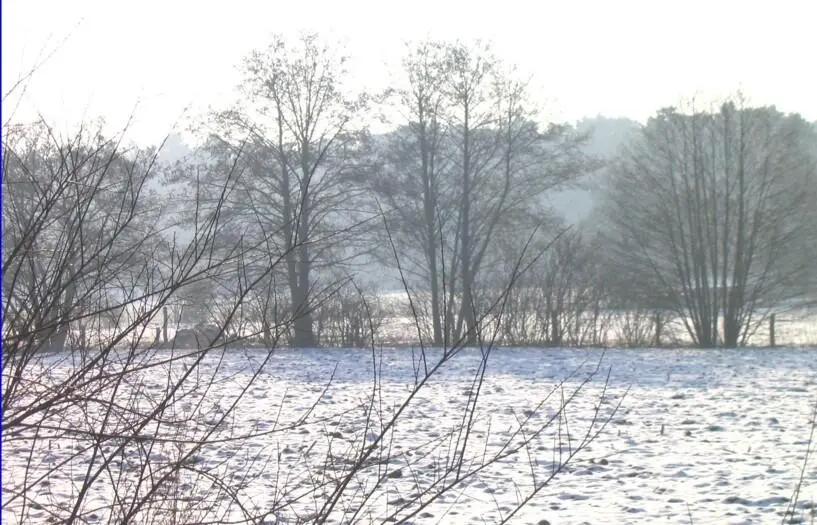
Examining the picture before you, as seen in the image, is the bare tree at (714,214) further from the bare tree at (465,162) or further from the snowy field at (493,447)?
the snowy field at (493,447)

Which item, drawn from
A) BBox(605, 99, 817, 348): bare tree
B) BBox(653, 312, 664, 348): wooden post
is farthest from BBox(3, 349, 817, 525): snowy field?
BBox(605, 99, 817, 348): bare tree

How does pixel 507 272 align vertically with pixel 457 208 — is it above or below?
below

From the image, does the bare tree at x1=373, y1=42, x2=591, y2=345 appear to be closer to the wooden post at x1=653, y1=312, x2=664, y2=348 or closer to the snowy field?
the wooden post at x1=653, y1=312, x2=664, y2=348

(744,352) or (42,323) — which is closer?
(42,323)

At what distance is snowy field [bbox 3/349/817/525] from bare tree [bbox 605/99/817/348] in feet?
26.1

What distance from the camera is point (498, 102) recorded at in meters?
21.7

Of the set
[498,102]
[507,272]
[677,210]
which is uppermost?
[498,102]

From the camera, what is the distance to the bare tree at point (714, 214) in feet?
70.1

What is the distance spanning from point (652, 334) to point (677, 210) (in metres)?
3.58

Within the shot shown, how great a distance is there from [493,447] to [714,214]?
17696 mm

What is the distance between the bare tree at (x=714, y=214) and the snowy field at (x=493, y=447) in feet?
26.1

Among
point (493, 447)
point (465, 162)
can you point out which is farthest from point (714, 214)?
point (493, 447)

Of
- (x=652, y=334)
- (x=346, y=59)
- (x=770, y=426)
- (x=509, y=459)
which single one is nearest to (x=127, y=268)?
(x=509, y=459)

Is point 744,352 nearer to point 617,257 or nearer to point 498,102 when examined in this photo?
point 617,257
